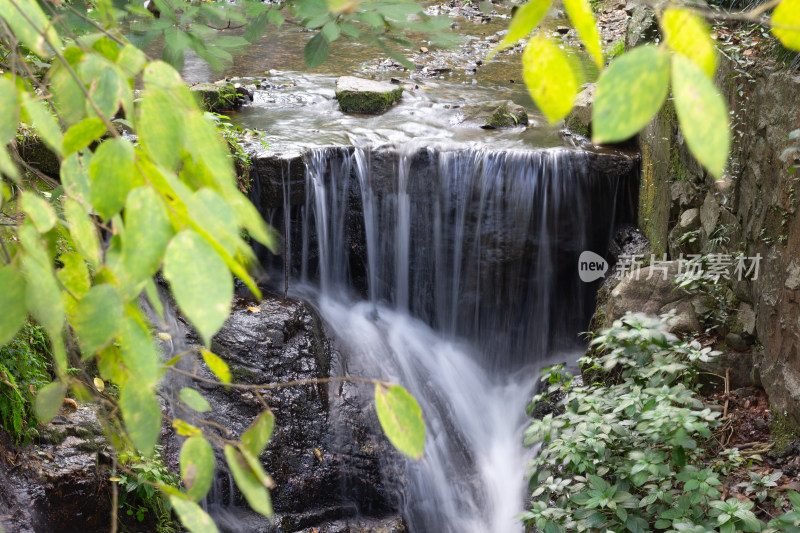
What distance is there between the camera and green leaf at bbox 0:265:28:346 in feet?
2.26

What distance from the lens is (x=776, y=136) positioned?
3381 mm

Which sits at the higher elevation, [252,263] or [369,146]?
[252,263]

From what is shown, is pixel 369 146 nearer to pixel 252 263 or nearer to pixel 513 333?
pixel 513 333

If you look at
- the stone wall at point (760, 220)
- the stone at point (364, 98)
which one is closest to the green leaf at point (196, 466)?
the stone wall at point (760, 220)

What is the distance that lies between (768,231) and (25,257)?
3.57 metres

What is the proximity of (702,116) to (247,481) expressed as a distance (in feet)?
2.21

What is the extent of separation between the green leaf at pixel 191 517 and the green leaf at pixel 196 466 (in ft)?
0.30

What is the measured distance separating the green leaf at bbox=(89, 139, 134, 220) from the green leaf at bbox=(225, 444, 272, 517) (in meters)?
0.34

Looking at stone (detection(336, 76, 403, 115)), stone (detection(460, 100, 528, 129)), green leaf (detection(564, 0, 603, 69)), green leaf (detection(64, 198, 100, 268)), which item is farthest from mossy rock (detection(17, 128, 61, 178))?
green leaf (detection(564, 0, 603, 69))

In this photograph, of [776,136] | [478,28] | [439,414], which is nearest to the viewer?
[776,136]

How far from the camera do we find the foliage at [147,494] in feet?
11.6

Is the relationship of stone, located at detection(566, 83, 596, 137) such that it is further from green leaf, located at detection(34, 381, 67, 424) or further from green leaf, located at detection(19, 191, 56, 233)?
green leaf, located at detection(19, 191, 56, 233)

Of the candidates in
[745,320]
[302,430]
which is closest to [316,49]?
[745,320]

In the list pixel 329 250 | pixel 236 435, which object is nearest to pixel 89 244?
pixel 236 435
